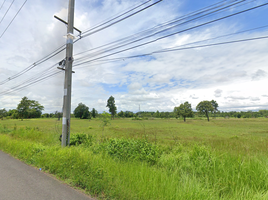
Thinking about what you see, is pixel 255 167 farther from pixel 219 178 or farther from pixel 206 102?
pixel 206 102

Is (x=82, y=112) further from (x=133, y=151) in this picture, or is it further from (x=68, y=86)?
(x=133, y=151)

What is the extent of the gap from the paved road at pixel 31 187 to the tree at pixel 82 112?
95.1 meters

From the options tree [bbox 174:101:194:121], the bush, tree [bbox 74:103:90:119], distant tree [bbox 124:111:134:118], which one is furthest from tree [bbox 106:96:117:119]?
the bush

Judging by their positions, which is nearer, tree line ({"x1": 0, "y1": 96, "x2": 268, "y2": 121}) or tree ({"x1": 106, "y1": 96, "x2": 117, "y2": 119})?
tree line ({"x1": 0, "y1": 96, "x2": 268, "y2": 121})

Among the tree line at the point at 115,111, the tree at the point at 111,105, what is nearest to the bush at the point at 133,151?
the tree line at the point at 115,111

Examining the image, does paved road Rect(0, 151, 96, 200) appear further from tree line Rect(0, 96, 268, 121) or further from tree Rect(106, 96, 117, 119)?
tree Rect(106, 96, 117, 119)

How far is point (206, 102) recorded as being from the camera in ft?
236

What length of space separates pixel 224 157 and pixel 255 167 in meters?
1.02

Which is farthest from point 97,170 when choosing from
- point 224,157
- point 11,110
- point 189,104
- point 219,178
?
point 11,110

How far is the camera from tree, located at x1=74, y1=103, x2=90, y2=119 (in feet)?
319

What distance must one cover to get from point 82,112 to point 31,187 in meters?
101

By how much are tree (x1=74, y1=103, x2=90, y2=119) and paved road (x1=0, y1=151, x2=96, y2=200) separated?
95056mm

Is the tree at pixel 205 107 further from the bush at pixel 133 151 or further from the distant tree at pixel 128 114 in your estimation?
the bush at pixel 133 151

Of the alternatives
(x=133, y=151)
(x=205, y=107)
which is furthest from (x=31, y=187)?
(x=205, y=107)
